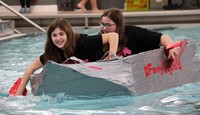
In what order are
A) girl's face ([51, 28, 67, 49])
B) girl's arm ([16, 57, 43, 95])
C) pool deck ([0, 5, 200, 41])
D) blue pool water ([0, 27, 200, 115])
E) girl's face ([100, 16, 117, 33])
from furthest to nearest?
pool deck ([0, 5, 200, 41]) < girl's face ([100, 16, 117, 33]) < girl's arm ([16, 57, 43, 95]) < girl's face ([51, 28, 67, 49]) < blue pool water ([0, 27, 200, 115])

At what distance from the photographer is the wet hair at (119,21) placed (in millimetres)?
3945

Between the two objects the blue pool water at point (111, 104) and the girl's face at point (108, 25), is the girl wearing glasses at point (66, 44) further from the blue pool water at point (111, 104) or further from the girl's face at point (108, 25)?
the blue pool water at point (111, 104)

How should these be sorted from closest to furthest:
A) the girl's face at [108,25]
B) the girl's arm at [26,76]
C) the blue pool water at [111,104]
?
the blue pool water at [111,104]
the girl's arm at [26,76]
the girl's face at [108,25]

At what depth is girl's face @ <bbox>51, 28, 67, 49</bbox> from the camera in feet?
12.0

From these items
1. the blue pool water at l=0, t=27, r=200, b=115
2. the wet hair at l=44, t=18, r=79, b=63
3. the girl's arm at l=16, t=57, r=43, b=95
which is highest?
the wet hair at l=44, t=18, r=79, b=63

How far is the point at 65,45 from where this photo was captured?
3.69 meters

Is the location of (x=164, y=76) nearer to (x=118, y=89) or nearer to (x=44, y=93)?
(x=118, y=89)

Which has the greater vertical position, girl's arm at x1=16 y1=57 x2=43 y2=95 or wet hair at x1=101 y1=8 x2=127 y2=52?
wet hair at x1=101 y1=8 x2=127 y2=52

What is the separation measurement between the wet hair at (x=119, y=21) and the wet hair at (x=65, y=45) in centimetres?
36

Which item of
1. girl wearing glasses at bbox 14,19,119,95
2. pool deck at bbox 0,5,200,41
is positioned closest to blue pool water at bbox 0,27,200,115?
girl wearing glasses at bbox 14,19,119,95

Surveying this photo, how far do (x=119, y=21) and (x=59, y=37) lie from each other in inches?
22.8

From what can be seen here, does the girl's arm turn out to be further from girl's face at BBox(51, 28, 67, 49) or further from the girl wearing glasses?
girl's face at BBox(51, 28, 67, 49)

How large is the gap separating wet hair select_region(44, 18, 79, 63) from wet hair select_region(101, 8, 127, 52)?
359 millimetres

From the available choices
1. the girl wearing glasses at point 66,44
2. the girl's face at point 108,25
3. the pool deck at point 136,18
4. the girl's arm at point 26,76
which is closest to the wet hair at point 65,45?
the girl wearing glasses at point 66,44
